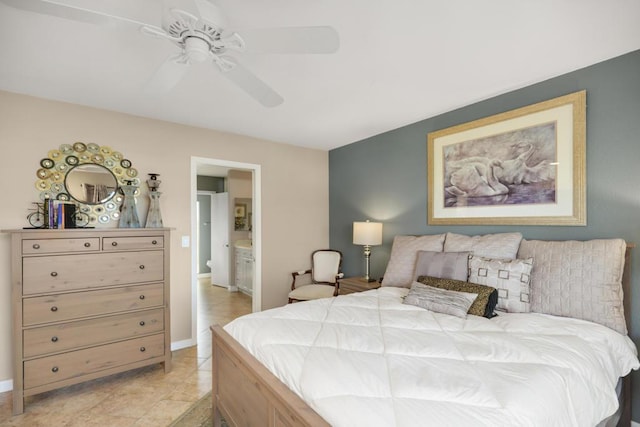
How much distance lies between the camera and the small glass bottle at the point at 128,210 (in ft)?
9.41

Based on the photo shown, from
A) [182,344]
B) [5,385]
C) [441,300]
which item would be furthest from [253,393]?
[5,385]

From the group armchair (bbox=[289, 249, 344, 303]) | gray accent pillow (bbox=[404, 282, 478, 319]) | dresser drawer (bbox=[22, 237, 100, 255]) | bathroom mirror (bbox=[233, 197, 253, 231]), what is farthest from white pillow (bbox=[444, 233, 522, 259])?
bathroom mirror (bbox=[233, 197, 253, 231])

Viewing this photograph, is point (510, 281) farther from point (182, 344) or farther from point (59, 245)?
point (59, 245)

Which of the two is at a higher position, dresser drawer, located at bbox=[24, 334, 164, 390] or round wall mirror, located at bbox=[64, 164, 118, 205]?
round wall mirror, located at bbox=[64, 164, 118, 205]

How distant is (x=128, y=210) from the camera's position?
289 centimetres

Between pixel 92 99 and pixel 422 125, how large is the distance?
317cm

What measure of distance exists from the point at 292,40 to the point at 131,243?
2.23 metres

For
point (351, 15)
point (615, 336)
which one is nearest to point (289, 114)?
point (351, 15)

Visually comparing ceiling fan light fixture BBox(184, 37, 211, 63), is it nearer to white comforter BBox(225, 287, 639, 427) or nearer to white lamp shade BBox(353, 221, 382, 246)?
white comforter BBox(225, 287, 639, 427)

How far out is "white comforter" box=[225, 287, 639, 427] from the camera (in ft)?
3.41

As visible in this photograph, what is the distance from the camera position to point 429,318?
1.90 m

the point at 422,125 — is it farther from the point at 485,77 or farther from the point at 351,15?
the point at 351,15

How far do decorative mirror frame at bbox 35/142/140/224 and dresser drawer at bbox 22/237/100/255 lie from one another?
0.45 metres

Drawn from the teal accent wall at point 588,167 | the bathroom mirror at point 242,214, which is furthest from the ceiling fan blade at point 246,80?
the bathroom mirror at point 242,214
